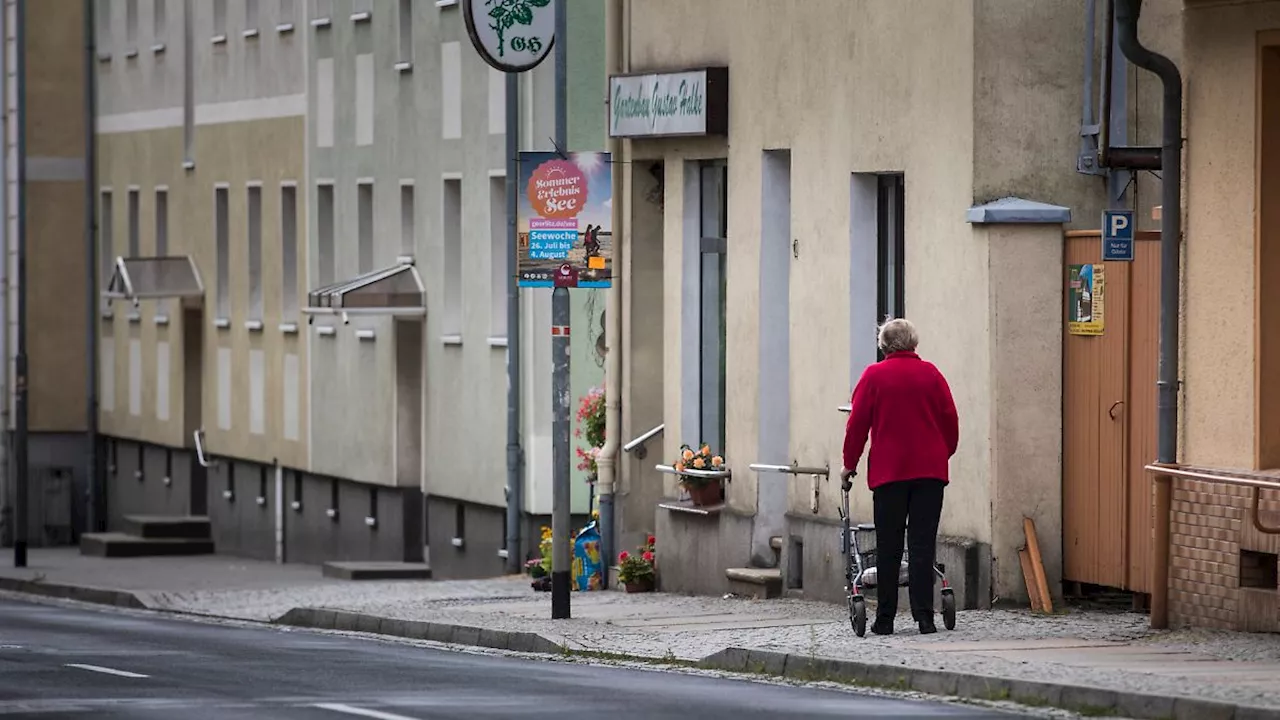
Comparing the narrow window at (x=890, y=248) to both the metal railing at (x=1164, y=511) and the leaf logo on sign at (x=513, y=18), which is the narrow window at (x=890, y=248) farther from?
the metal railing at (x=1164, y=511)

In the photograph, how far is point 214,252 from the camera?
147 ft

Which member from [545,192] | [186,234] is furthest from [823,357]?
[186,234]

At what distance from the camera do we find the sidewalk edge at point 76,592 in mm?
31578

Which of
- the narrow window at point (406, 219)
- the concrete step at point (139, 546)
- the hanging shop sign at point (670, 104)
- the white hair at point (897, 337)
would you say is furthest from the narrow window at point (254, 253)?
the white hair at point (897, 337)

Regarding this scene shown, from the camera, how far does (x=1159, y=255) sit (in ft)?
59.9

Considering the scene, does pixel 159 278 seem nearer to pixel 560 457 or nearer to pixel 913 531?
pixel 560 457

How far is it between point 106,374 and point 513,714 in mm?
37645

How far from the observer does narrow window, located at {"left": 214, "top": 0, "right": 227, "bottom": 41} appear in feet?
146

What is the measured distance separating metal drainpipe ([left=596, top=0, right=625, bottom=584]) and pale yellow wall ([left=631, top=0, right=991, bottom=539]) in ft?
2.93

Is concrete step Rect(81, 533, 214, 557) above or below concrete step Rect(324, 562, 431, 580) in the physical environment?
below

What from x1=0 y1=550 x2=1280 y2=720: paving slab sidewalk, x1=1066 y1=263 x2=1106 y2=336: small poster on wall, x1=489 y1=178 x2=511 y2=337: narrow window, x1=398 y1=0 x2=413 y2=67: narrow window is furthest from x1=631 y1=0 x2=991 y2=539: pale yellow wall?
x1=398 y1=0 x2=413 y2=67: narrow window

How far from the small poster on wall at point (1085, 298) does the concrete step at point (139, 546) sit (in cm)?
2574

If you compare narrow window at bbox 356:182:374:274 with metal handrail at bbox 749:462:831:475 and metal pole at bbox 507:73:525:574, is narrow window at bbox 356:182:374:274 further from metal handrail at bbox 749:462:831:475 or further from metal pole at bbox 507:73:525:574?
metal handrail at bbox 749:462:831:475

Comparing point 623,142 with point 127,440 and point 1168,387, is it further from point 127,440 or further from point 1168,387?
point 127,440
